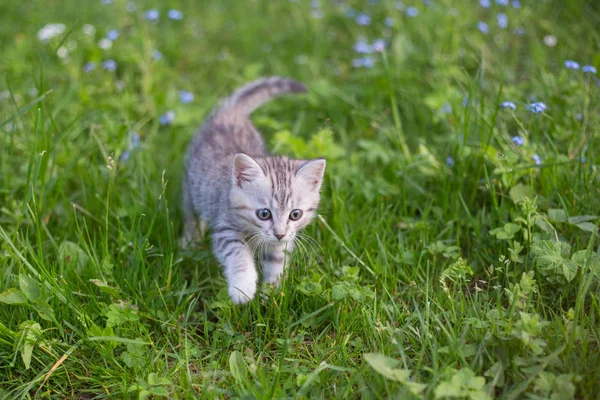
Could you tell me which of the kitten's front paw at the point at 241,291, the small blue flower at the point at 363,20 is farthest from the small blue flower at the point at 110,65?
the kitten's front paw at the point at 241,291

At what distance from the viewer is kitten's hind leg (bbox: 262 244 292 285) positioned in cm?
349

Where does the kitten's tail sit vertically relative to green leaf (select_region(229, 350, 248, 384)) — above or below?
above

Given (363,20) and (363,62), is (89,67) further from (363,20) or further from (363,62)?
(363,20)

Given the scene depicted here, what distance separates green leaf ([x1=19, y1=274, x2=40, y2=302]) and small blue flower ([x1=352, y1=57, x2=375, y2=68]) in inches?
131

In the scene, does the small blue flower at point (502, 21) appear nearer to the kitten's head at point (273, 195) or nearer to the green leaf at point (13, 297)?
the kitten's head at point (273, 195)

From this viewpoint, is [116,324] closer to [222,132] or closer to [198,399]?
[198,399]

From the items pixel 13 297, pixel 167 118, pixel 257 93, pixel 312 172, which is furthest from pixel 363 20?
pixel 13 297

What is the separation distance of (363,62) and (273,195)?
2.36 metres

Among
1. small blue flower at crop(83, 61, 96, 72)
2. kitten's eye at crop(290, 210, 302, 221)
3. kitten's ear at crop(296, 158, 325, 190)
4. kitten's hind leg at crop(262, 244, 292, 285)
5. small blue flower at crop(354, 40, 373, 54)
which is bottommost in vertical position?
kitten's hind leg at crop(262, 244, 292, 285)

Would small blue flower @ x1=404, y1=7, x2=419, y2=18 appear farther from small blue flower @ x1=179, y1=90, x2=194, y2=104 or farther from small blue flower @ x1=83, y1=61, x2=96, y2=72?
small blue flower @ x1=83, y1=61, x2=96, y2=72

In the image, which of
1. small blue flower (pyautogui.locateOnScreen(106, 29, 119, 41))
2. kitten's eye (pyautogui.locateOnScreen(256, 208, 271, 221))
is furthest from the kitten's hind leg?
small blue flower (pyautogui.locateOnScreen(106, 29, 119, 41))

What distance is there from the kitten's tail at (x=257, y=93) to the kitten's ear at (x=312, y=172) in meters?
1.26

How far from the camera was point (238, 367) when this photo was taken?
2.68 metres

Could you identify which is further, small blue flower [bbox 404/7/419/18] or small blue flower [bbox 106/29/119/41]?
small blue flower [bbox 404/7/419/18]
